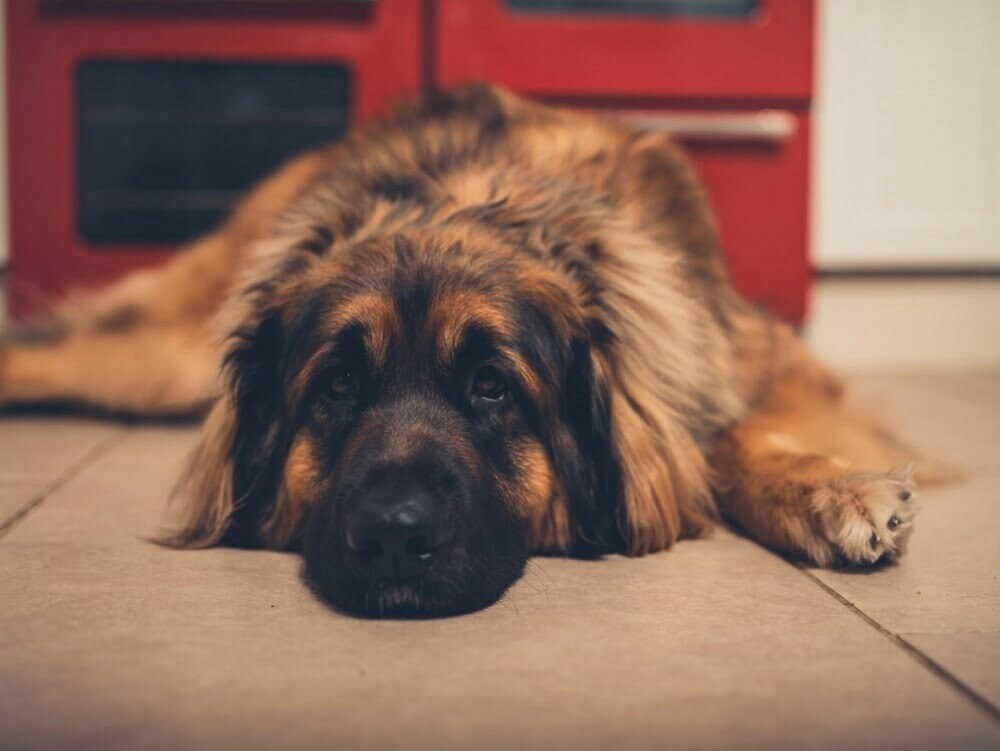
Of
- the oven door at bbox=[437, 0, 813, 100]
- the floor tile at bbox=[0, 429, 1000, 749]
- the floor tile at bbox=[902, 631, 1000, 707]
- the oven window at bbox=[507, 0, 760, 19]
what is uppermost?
the oven window at bbox=[507, 0, 760, 19]

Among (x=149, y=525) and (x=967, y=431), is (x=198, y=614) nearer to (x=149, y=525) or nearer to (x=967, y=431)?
(x=149, y=525)

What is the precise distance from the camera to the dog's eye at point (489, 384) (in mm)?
1635

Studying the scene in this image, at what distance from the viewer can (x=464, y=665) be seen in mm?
1211

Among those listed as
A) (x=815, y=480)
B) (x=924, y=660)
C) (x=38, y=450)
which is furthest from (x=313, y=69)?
(x=924, y=660)

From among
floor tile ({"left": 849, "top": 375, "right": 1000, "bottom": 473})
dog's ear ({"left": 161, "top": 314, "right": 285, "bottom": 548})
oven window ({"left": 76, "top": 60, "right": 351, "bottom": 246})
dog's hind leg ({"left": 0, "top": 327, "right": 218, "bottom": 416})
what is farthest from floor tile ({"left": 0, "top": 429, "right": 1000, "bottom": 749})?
oven window ({"left": 76, "top": 60, "right": 351, "bottom": 246})

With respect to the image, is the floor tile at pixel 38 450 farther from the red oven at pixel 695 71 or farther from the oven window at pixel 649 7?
the oven window at pixel 649 7

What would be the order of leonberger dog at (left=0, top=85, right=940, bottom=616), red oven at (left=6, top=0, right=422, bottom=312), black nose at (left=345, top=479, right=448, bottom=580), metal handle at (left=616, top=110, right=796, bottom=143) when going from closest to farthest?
black nose at (left=345, top=479, right=448, bottom=580), leonberger dog at (left=0, top=85, right=940, bottom=616), red oven at (left=6, top=0, right=422, bottom=312), metal handle at (left=616, top=110, right=796, bottom=143)

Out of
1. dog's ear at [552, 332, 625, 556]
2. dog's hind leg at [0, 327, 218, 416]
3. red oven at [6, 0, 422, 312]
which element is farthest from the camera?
red oven at [6, 0, 422, 312]

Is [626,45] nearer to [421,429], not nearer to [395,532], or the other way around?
[421,429]

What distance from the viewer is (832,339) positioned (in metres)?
3.95

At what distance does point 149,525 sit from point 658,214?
1.13 m

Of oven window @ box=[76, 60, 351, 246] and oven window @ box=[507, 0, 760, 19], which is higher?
oven window @ box=[507, 0, 760, 19]

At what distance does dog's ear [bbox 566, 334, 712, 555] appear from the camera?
1.75 m

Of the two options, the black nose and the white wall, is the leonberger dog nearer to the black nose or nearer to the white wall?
the black nose
